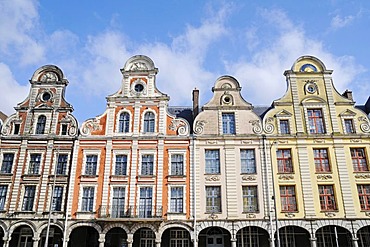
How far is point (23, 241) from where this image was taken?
23.4 m

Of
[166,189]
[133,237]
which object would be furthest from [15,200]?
[166,189]

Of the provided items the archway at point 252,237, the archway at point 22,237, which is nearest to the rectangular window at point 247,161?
the archway at point 252,237

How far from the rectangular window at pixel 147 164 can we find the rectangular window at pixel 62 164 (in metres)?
5.45

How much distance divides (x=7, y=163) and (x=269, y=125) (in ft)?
62.2

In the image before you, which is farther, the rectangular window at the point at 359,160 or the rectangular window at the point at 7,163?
the rectangular window at the point at 7,163

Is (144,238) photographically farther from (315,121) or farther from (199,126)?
(315,121)

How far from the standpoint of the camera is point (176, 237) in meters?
23.4

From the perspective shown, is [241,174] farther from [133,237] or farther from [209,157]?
[133,237]

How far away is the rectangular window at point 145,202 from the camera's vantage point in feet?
74.5

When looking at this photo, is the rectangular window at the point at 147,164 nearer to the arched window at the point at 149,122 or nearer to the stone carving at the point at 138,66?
the arched window at the point at 149,122

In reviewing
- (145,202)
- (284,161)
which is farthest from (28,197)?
(284,161)

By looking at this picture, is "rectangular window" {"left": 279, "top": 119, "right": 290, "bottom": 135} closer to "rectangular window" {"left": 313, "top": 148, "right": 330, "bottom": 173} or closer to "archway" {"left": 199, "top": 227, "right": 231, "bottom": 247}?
"rectangular window" {"left": 313, "top": 148, "right": 330, "bottom": 173}

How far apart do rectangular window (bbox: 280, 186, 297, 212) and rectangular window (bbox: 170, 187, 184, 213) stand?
6.76 metres

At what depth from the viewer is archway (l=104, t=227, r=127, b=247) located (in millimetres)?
23391
